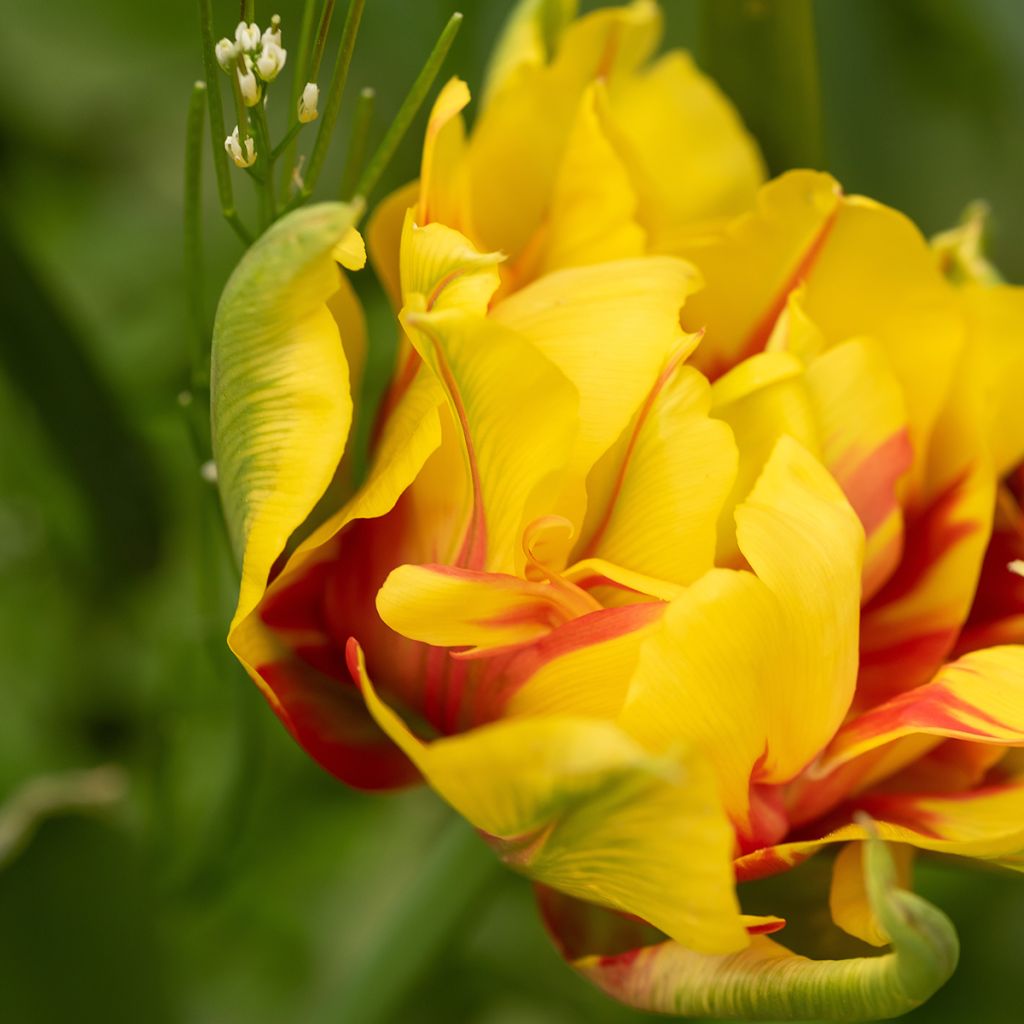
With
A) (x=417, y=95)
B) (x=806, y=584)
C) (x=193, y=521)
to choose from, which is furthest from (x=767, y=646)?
(x=193, y=521)

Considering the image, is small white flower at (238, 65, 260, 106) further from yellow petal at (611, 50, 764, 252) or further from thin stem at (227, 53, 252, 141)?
yellow petal at (611, 50, 764, 252)

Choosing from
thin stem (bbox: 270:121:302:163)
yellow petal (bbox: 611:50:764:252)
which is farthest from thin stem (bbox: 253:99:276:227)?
yellow petal (bbox: 611:50:764:252)

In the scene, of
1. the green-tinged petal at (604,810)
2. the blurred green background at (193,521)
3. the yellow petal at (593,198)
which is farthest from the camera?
the blurred green background at (193,521)

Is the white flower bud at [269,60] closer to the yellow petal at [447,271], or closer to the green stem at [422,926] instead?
the yellow petal at [447,271]

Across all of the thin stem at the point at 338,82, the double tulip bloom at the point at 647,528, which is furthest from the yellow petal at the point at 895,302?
the thin stem at the point at 338,82

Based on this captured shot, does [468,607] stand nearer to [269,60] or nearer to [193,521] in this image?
[269,60]

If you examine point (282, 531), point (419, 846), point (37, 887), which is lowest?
point (419, 846)

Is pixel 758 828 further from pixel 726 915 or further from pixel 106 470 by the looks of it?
pixel 106 470

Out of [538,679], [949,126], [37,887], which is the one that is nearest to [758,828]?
[538,679]
